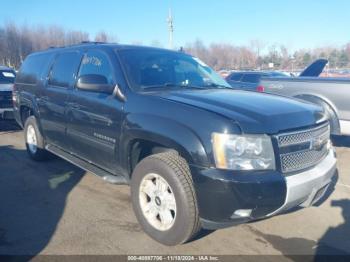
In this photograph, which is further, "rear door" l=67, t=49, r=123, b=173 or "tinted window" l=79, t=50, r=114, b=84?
"tinted window" l=79, t=50, r=114, b=84

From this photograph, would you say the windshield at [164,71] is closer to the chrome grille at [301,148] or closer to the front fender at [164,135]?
the front fender at [164,135]

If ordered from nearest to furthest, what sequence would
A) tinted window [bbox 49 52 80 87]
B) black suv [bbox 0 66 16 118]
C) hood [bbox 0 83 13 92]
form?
1. tinted window [bbox 49 52 80 87]
2. black suv [bbox 0 66 16 118]
3. hood [bbox 0 83 13 92]

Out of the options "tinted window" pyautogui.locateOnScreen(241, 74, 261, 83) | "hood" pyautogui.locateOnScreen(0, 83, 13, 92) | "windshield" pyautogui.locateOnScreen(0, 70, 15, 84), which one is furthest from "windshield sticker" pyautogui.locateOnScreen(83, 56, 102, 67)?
Answer: "tinted window" pyautogui.locateOnScreen(241, 74, 261, 83)

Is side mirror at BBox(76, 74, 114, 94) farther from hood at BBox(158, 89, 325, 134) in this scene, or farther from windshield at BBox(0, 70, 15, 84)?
windshield at BBox(0, 70, 15, 84)

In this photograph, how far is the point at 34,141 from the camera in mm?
6062

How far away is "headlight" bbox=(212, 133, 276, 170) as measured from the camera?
9.35ft

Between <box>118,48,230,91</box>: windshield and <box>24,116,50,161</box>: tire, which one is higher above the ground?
<box>118,48,230,91</box>: windshield

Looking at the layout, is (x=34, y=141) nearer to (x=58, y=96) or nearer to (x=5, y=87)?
(x=58, y=96)

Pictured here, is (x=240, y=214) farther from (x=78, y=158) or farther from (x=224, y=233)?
(x=78, y=158)

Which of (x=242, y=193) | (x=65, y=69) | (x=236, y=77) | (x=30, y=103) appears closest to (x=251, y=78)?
(x=236, y=77)

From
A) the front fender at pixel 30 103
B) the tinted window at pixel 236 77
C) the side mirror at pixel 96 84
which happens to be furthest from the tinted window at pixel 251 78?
the side mirror at pixel 96 84

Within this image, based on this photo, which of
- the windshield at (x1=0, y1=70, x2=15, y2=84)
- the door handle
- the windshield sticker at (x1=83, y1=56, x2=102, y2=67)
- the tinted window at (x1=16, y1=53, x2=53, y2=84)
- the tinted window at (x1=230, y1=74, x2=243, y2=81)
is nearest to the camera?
the windshield sticker at (x1=83, y1=56, x2=102, y2=67)

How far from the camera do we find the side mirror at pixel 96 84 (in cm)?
383

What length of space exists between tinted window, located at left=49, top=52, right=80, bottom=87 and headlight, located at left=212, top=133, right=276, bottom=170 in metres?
2.61
